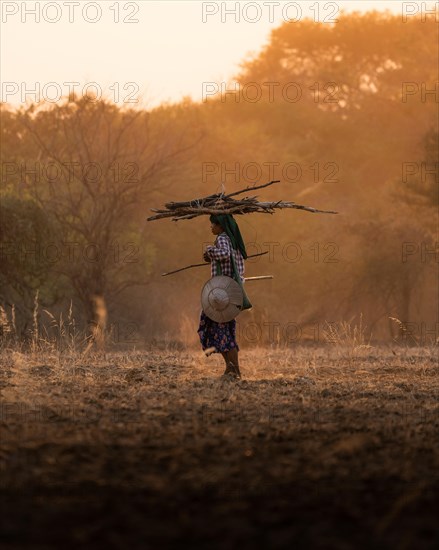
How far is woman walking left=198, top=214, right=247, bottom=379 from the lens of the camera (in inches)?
443

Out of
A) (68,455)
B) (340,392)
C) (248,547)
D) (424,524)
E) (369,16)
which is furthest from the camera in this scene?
(369,16)

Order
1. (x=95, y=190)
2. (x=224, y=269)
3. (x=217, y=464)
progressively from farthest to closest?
(x=95, y=190)
(x=224, y=269)
(x=217, y=464)

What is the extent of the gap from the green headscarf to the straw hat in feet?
1.51

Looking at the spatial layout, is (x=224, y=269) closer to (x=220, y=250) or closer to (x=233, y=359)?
(x=220, y=250)

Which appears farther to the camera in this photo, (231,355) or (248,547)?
(231,355)

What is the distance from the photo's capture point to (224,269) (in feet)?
37.4

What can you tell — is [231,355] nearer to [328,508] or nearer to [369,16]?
[328,508]

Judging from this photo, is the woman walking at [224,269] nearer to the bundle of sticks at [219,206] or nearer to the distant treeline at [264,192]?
the bundle of sticks at [219,206]

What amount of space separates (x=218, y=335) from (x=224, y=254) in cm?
81

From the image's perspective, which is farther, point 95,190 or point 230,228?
point 95,190

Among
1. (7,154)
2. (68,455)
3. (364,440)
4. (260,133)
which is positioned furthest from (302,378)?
(260,133)

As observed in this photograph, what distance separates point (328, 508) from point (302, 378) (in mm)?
→ 6032

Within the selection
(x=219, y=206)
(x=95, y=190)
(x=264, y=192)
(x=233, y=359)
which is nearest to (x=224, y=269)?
(x=219, y=206)

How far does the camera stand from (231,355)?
445 inches
